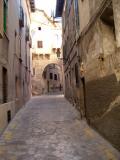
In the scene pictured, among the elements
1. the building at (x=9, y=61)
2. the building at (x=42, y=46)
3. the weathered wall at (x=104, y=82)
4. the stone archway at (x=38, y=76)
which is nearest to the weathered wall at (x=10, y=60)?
the building at (x=9, y=61)

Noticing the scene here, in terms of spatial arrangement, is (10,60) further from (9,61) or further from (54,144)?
(54,144)

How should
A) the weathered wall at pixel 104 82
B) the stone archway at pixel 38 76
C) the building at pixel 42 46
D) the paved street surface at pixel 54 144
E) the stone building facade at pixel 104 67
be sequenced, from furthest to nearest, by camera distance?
the building at pixel 42 46, the stone archway at pixel 38 76, the weathered wall at pixel 104 82, the stone building facade at pixel 104 67, the paved street surface at pixel 54 144

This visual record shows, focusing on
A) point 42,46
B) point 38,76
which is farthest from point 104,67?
point 42,46

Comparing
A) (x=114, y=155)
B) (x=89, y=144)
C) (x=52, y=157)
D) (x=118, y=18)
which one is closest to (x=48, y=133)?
(x=89, y=144)

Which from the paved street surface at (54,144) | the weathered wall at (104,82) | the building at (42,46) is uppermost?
the building at (42,46)

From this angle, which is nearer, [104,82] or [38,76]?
[104,82]

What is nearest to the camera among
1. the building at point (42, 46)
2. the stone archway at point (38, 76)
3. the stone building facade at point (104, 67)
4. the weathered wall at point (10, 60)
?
the stone building facade at point (104, 67)

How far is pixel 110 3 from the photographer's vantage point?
16.5 feet

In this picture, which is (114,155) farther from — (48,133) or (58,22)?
(58,22)

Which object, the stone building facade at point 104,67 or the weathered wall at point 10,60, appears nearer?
the stone building facade at point 104,67

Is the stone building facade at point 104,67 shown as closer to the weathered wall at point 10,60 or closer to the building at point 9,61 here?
the building at point 9,61

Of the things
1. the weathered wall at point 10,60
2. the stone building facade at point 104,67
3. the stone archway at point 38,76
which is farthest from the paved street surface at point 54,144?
the stone archway at point 38,76

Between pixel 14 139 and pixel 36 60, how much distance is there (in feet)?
95.1

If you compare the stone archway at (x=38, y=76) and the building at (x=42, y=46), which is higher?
the building at (x=42, y=46)
